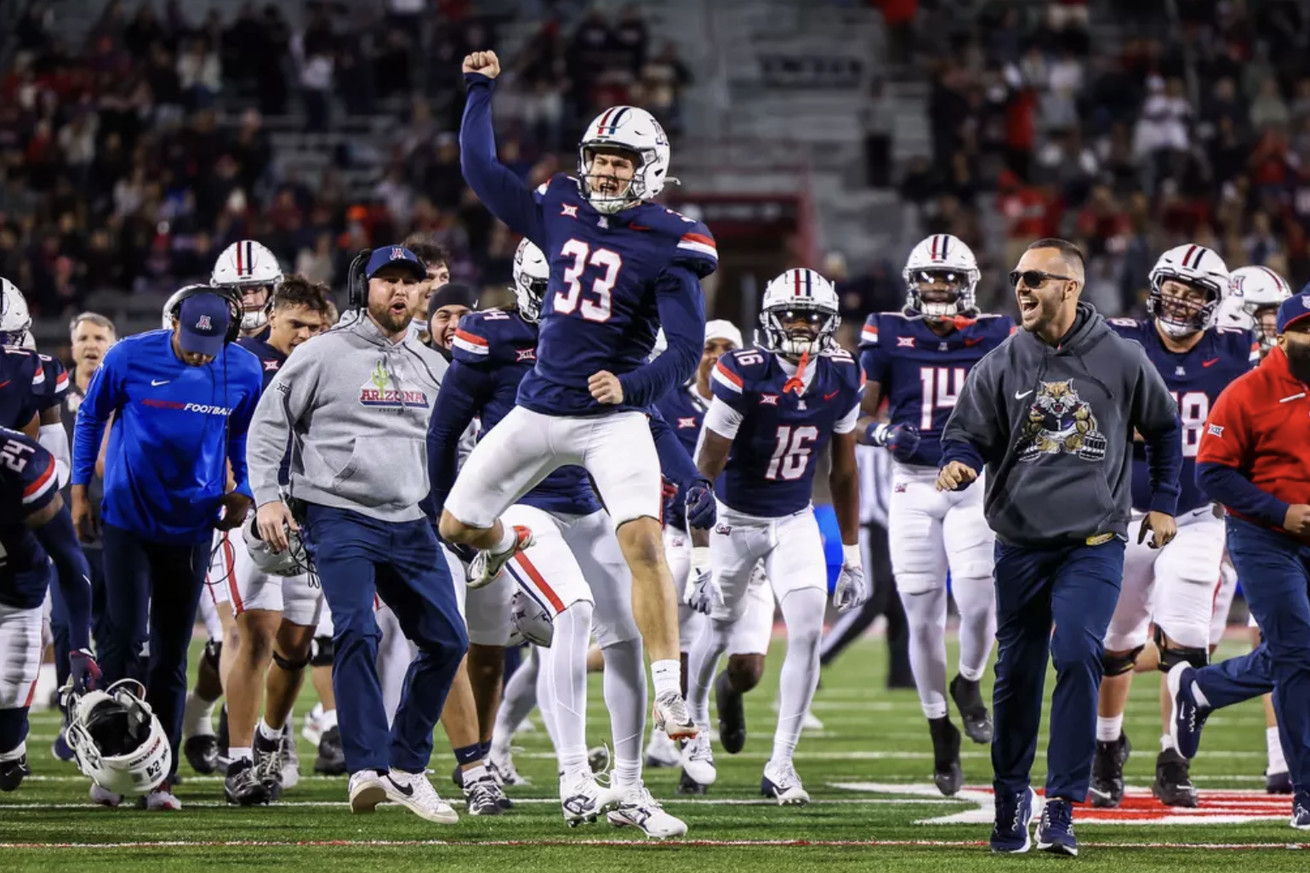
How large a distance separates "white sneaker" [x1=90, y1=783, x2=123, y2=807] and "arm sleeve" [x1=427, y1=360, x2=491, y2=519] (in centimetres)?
176

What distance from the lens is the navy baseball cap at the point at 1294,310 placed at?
24.1ft

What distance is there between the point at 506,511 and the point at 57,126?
16250mm

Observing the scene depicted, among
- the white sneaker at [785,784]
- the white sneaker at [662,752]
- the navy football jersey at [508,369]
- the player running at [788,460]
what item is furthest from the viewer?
the white sneaker at [662,752]

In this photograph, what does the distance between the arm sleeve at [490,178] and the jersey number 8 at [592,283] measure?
Result: 0.22 meters

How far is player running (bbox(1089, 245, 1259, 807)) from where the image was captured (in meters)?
8.95

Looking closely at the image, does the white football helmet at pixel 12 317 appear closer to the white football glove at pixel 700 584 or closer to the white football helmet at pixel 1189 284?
the white football glove at pixel 700 584

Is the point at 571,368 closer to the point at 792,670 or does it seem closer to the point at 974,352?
the point at 792,670

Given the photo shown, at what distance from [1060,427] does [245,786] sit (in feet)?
11.6

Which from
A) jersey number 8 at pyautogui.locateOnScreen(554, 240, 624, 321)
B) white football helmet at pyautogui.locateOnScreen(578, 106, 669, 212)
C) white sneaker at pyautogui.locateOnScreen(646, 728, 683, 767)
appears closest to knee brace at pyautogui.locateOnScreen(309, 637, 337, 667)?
white sneaker at pyautogui.locateOnScreen(646, 728, 683, 767)

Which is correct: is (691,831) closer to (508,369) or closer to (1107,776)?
(508,369)

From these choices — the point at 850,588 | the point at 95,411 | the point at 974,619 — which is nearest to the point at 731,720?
the point at 850,588

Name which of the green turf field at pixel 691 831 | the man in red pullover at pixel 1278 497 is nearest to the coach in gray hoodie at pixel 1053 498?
the green turf field at pixel 691 831

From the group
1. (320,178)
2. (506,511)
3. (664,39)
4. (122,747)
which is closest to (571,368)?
(506,511)

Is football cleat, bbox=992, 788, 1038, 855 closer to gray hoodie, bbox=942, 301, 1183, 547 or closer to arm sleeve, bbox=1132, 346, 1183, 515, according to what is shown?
gray hoodie, bbox=942, 301, 1183, 547
